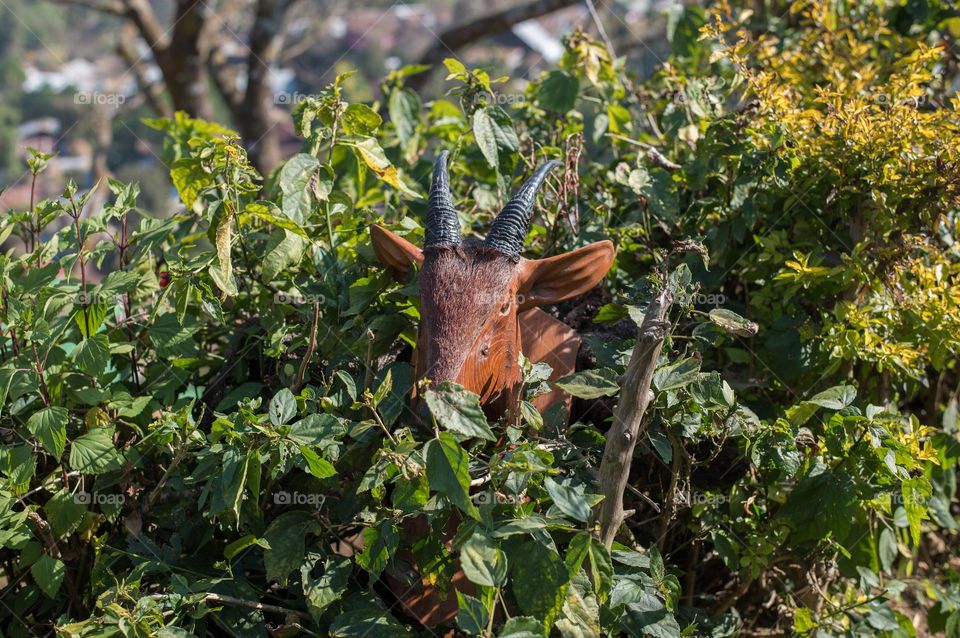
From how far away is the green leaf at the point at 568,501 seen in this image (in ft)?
8.30

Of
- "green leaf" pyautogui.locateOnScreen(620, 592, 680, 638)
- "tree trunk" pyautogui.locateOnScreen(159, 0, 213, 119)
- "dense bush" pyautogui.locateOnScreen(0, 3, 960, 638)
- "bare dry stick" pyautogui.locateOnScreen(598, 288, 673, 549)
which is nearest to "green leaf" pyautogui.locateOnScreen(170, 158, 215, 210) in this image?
"dense bush" pyautogui.locateOnScreen(0, 3, 960, 638)

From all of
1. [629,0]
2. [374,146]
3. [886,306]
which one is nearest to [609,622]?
[886,306]

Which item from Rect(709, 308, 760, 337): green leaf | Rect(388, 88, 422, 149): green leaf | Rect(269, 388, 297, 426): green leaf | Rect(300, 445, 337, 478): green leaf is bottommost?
Rect(300, 445, 337, 478): green leaf

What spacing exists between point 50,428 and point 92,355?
258 millimetres

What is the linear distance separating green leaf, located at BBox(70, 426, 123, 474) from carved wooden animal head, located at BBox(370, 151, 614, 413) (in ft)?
3.39

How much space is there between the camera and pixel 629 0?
2544 centimetres

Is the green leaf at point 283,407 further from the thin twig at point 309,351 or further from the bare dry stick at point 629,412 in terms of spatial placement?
the bare dry stick at point 629,412

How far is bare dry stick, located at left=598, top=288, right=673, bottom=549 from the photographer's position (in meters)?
2.68

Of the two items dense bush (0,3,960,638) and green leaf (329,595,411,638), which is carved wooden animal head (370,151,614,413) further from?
green leaf (329,595,411,638)

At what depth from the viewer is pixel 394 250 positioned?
122 inches

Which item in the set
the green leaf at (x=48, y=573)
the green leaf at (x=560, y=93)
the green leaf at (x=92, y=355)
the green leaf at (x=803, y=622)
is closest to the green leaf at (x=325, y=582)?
the green leaf at (x=48, y=573)

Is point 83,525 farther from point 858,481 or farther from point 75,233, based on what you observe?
point 858,481

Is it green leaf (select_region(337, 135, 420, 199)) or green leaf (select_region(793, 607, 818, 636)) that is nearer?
green leaf (select_region(793, 607, 818, 636))

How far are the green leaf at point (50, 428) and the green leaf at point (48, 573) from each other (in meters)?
0.34
